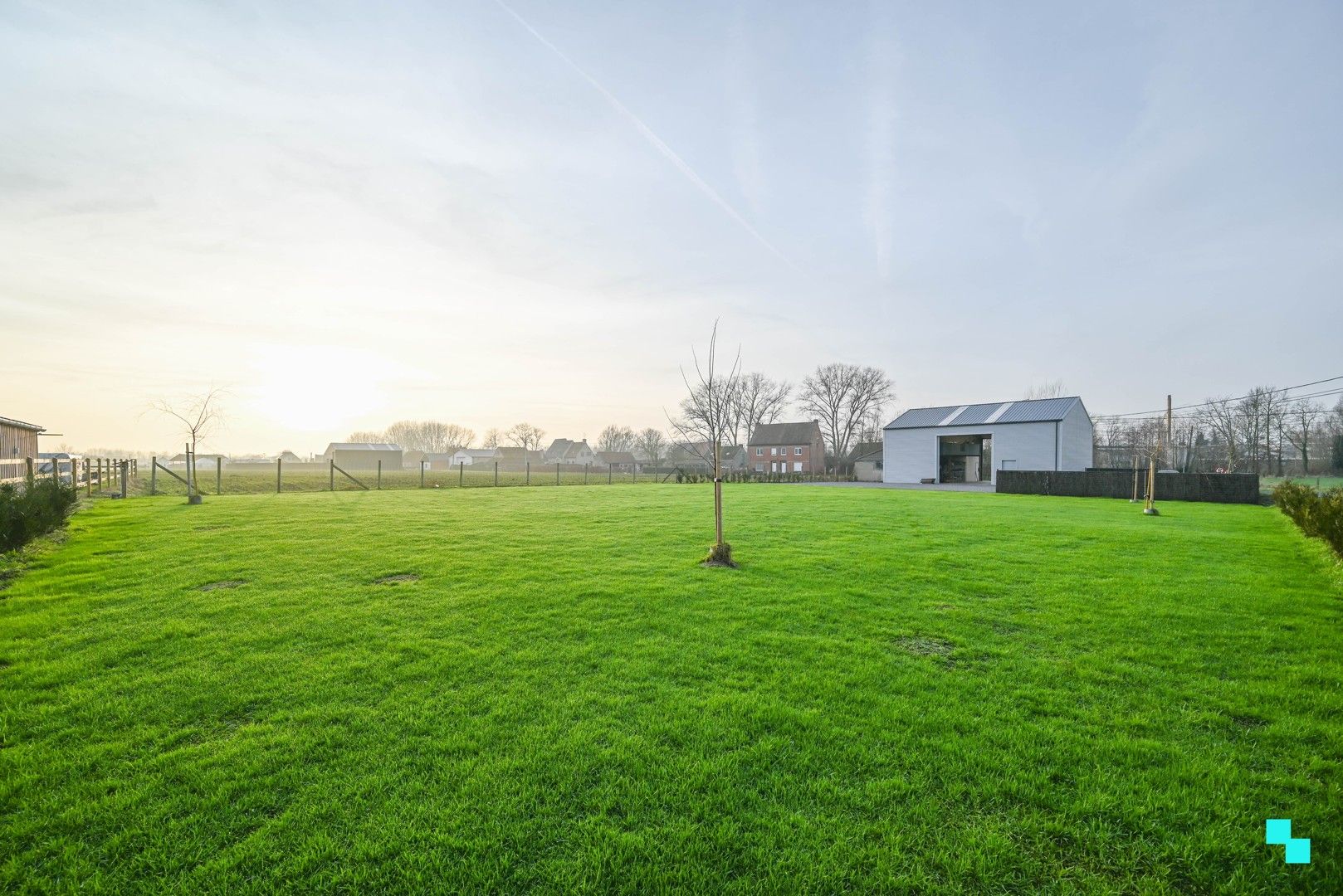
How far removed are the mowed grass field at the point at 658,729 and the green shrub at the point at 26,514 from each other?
1202 mm

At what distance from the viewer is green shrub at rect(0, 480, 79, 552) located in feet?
25.1

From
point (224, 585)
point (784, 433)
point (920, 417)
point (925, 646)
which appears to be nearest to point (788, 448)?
point (784, 433)

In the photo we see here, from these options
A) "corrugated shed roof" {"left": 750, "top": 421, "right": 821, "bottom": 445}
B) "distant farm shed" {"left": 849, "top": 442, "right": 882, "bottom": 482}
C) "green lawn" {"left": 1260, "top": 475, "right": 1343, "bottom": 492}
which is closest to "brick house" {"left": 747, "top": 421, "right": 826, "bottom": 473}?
"corrugated shed roof" {"left": 750, "top": 421, "right": 821, "bottom": 445}

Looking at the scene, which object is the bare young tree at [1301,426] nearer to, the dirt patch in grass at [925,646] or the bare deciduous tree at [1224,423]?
the bare deciduous tree at [1224,423]

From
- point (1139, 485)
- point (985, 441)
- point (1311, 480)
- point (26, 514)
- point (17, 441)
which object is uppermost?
point (985, 441)

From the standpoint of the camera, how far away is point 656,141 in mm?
14609

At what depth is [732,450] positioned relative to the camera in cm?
6550

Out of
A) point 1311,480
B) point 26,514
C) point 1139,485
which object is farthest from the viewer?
point 1311,480

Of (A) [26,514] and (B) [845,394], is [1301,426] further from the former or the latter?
(A) [26,514]

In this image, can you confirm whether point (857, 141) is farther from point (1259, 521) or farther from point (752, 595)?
point (1259, 521)

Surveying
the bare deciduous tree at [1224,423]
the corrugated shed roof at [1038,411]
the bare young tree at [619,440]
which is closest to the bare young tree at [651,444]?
the bare young tree at [619,440]

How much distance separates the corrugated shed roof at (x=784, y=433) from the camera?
206ft

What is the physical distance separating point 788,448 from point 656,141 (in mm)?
51342

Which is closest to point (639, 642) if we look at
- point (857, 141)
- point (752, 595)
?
point (752, 595)
